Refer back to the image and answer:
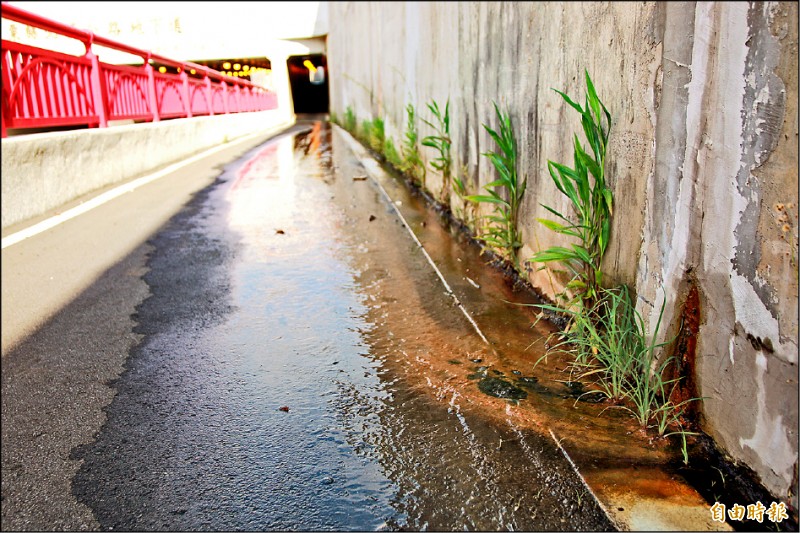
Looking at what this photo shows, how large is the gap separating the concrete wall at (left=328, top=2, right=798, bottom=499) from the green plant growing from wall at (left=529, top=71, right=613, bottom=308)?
0.04 m

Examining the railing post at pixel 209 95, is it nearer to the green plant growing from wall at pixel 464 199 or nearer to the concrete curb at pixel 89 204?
the concrete curb at pixel 89 204

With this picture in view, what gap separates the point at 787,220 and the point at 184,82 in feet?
39.6

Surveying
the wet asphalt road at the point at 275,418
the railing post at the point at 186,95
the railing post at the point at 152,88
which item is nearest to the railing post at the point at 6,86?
the wet asphalt road at the point at 275,418

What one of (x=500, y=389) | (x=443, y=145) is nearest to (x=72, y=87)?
(x=443, y=145)

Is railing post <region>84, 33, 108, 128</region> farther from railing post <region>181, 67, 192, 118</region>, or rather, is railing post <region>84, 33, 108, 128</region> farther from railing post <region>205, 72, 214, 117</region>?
railing post <region>205, 72, 214, 117</region>

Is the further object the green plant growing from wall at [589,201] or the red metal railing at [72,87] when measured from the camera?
the red metal railing at [72,87]

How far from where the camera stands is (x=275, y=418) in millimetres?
2055

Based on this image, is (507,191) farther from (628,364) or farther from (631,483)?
(631,483)

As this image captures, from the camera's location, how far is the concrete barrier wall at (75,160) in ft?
15.8

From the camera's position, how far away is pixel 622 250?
2264 millimetres

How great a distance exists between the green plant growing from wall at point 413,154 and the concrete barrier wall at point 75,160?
3073mm

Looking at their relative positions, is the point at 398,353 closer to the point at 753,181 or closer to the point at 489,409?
the point at 489,409

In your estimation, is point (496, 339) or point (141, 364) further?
point (496, 339)

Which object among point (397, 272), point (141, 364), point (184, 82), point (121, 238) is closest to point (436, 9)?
point (397, 272)
